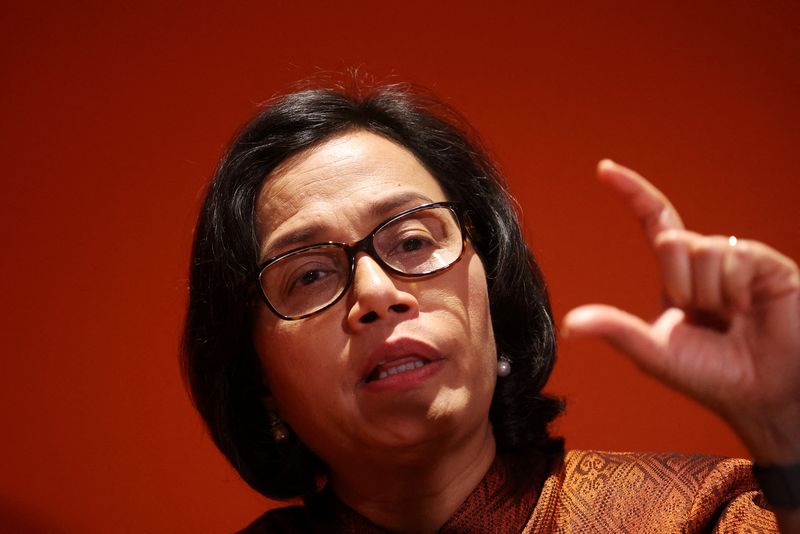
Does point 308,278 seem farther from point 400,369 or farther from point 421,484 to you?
point 421,484

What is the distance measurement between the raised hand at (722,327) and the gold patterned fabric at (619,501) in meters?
0.29

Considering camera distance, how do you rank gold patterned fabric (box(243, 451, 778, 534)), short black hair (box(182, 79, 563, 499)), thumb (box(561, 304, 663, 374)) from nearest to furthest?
1. thumb (box(561, 304, 663, 374))
2. gold patterned fabric (box(243, 451, 778, 534))
3. short black hair (box(182, 79, 563, 499))

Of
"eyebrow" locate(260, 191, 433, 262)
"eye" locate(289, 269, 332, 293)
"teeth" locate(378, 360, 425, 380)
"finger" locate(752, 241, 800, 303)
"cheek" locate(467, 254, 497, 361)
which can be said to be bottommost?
"teeth" locate(378, 360, 425, 380)

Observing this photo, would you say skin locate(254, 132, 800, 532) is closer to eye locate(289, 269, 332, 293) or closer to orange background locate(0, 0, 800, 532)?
eye locate(289, 269, 332, 293)

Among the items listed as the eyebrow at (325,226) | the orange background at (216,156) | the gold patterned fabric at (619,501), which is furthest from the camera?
the orange background at (216,156)

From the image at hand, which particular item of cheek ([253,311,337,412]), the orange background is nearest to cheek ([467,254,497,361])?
cheek ([253,311,337,412])

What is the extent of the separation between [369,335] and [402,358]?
56mm

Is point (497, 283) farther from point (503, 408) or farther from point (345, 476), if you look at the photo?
point (345, 476)

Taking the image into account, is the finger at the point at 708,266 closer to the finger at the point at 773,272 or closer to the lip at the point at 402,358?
the finger at the point at 773,272

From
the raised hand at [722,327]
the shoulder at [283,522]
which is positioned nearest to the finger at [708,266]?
the raised hand at [722,327]

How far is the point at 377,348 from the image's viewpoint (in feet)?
4.01

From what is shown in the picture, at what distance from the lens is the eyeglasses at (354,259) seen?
1.30 meters

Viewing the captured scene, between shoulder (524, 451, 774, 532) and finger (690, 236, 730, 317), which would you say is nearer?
finger (690, 236, 730, 317)

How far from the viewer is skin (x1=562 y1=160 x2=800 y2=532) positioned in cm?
87
